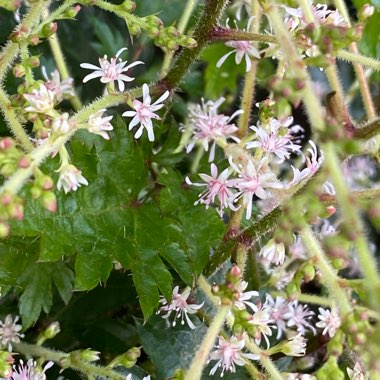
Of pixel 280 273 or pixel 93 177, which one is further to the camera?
pixel 280 273

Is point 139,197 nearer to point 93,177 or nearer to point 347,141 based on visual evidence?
point 93,177

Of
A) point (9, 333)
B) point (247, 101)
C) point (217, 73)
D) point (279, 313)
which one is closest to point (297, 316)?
point (279, 313)

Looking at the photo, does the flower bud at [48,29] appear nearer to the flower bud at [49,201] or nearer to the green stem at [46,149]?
the green stem at [46,149]

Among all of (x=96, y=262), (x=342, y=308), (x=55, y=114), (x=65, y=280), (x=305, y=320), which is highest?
(x=55, y=114)

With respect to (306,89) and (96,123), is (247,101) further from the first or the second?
(306,89)

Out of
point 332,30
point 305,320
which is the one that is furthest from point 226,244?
point 332,30

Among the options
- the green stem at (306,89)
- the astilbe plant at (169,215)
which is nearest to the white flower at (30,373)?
the astilbe plant at (169,215)
